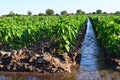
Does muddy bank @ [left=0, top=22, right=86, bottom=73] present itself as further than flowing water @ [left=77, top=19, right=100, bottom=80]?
Yes

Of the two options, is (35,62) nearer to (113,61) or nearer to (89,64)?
(89,64)

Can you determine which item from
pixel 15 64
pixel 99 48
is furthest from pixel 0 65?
pixel 99 48

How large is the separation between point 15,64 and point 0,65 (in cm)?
70

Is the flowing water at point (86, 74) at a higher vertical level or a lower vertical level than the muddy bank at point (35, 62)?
lower

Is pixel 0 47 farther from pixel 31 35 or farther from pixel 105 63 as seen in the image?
pixel 105 63

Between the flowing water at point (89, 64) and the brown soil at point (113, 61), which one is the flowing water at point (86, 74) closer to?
the flowing water at point (89, 64)

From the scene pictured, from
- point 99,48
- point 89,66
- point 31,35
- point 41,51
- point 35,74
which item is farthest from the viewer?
point 99,48

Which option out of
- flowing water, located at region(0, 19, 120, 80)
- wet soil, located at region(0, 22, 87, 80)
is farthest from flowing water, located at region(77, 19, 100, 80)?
wet soil, located at region(0, 22, 87, 80)

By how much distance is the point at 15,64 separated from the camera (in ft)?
44.2

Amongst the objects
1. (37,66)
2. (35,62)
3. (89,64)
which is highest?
(35,62)

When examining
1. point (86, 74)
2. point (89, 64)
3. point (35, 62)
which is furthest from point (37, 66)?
point (89, 64)

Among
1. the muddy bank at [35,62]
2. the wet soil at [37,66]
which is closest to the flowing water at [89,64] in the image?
the wet soil at [37,66]

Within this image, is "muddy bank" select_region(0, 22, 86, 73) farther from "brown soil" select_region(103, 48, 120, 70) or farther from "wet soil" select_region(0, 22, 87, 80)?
"brown soil" select_region(103, 48, 120, 70)

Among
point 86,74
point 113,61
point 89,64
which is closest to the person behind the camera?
point 86,74
